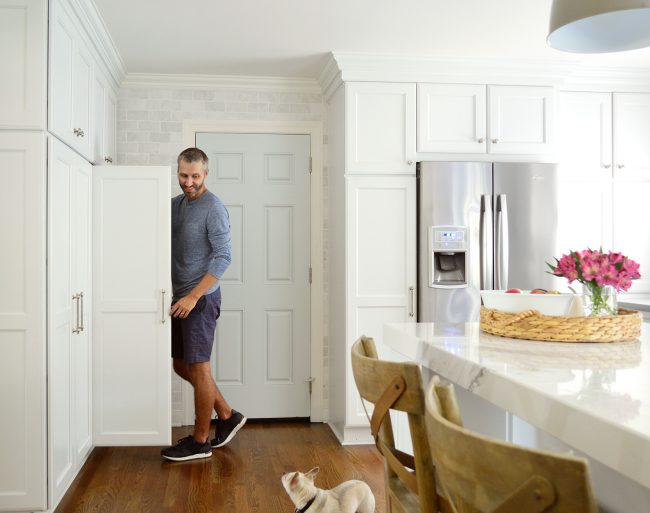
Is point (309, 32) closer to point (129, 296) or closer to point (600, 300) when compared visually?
point (129, 296)

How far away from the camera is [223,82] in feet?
14.7

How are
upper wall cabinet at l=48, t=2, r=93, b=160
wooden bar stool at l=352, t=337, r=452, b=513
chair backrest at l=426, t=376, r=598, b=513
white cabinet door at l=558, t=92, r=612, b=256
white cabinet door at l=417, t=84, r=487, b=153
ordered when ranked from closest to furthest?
chair backrest at l=426, t=376, r=598, b=513 → wooden bar stool at l=352, t=337, r=452, b=513 → upper wall cabinet at l=48, t=2, r=93, b=160 → white cabinet door at l=417, t=84, r=487, b=153 → white cabinet door at l=558, t=92, r=612, b=256

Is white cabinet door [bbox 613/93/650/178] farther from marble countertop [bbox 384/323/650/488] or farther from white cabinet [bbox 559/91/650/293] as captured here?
marble countertop [bbox 384/323/650/488]

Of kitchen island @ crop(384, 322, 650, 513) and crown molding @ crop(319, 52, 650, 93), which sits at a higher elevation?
crown molding @ crop(319, 52, 650, 93)

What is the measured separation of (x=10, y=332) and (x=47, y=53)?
116cm

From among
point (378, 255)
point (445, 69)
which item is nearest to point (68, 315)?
point (378, 255)

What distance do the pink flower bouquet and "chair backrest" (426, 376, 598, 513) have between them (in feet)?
3.37

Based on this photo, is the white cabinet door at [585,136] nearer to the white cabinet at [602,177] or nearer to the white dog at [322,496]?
the white cabinet at [602,177]

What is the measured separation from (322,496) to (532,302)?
1054 mm

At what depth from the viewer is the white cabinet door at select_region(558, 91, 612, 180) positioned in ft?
14.2

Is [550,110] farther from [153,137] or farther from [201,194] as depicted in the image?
[153,137]

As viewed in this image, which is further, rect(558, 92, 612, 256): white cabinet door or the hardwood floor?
rect(558, 92, 612, 256): white cabinet door

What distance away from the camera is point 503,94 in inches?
162

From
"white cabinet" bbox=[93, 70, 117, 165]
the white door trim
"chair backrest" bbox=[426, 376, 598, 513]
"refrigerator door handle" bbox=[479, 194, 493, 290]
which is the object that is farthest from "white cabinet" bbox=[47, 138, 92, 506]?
"chair backrest" bbox=[426, 376, 598, 513]
